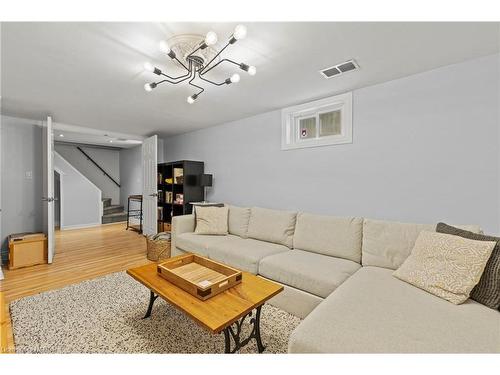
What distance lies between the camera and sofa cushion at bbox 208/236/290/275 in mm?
2297

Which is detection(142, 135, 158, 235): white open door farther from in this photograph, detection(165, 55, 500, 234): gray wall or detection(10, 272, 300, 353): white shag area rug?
detection(165, 55, 500, 234): gray wall

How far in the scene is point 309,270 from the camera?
1.94 metres

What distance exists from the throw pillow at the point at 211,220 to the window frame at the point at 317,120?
4.23 feet

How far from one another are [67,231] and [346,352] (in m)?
6.31

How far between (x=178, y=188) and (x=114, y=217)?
124 inches

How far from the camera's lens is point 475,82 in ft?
6.27

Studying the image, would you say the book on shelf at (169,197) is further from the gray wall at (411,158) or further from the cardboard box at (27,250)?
the gray wall at (411,158)

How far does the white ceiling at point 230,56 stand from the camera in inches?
59.4

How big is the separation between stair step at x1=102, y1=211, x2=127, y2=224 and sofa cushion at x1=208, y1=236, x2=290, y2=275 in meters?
5.00

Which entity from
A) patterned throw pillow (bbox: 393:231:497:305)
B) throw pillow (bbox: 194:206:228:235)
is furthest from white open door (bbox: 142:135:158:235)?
patterned throw pillow (bbox: 393:231:497:305)

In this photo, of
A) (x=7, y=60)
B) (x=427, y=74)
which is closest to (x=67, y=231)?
(x=7, y=60)

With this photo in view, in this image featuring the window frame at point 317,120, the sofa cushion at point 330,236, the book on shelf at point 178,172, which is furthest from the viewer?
the book on shelf at point 178,172

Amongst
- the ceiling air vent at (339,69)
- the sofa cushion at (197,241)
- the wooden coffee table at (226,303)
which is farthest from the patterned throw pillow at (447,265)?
the sofa cushion at (197,241)
